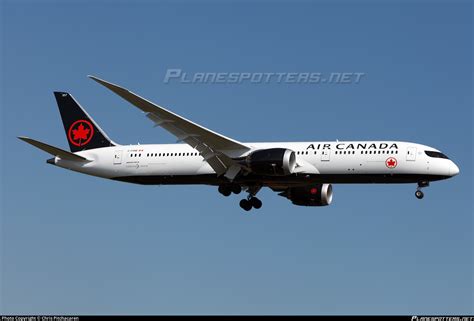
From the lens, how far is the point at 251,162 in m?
52.3

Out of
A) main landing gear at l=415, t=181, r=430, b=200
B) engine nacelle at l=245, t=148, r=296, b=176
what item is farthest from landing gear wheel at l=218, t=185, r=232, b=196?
main landing gear at l=415, t=181, r=430, b=200

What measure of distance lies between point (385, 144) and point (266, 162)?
254 inches

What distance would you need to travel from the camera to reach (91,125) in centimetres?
6119

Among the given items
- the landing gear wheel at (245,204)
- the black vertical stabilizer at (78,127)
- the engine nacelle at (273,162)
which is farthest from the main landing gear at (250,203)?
the black vertical stabilizer at (78,127)

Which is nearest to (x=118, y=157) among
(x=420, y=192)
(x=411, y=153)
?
(x=411, y=153)

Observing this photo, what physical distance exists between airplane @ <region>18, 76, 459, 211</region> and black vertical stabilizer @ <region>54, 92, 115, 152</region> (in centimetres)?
86

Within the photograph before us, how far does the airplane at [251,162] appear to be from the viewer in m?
51.7

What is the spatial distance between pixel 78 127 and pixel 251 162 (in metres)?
14.2

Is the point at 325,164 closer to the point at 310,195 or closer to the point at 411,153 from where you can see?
the point at 411,153

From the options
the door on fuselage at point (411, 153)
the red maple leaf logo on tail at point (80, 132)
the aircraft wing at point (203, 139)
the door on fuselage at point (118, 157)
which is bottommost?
the door on fuselage at point (411, 153)

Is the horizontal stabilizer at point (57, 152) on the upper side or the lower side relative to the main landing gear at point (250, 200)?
upper

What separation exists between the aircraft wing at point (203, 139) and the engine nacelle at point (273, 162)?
1.53 m

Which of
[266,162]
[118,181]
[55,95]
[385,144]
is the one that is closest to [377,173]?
[385,144]

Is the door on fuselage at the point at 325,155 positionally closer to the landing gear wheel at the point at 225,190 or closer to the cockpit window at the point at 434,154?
the cockpit window at the point at 434,154
